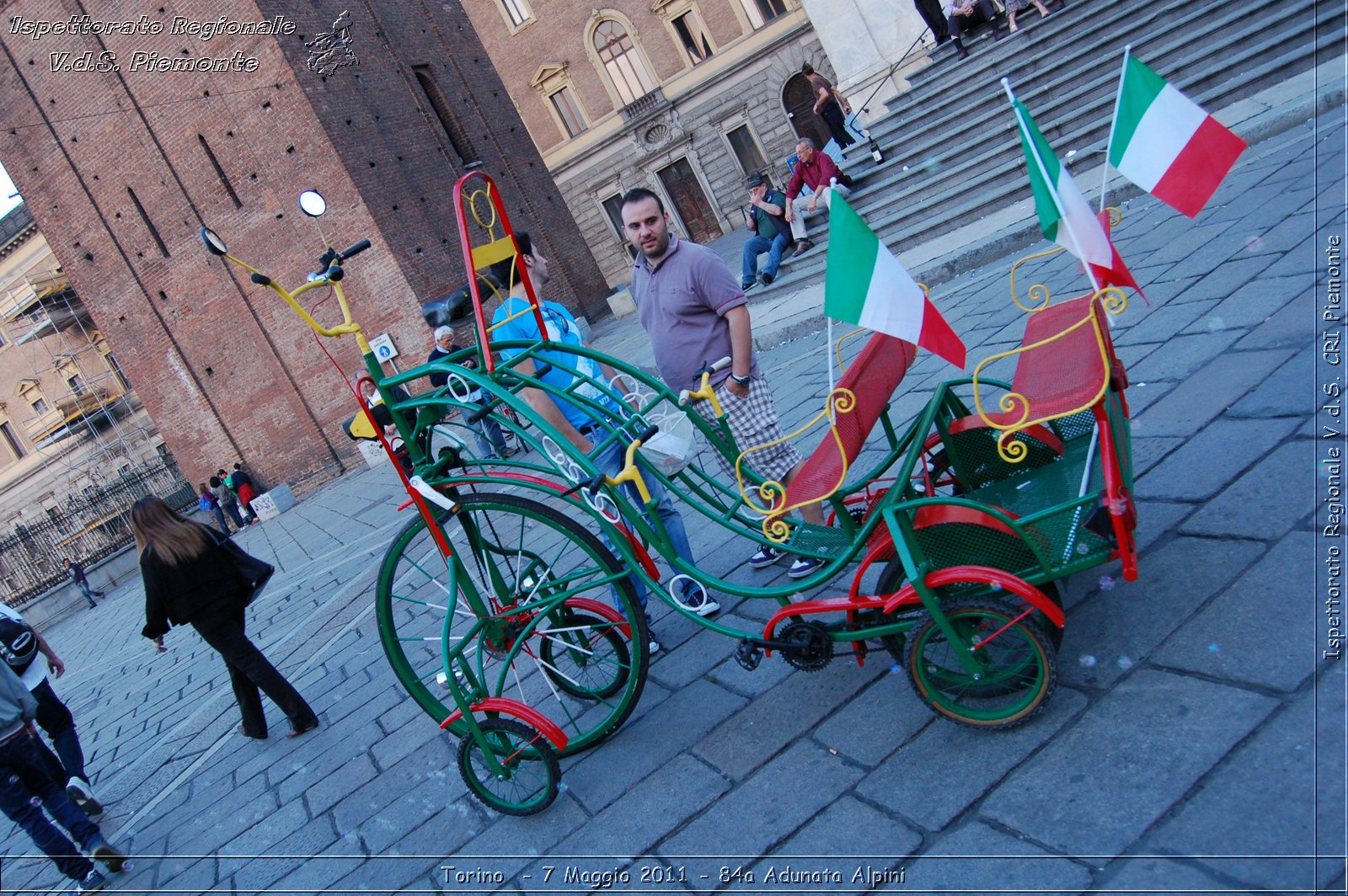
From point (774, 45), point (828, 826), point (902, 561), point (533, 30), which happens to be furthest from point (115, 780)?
point (533, 30)

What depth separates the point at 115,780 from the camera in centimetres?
539

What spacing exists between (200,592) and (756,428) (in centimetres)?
299

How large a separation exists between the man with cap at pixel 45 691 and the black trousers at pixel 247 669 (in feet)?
3.11

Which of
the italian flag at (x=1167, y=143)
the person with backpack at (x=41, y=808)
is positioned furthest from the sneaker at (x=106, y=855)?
the italian flag at (x=1167, y=143)

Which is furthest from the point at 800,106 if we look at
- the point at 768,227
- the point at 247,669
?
the point at 247,669

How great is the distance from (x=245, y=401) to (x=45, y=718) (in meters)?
16.9

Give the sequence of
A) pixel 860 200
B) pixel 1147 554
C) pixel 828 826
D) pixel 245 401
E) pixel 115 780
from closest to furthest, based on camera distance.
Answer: pixel 828 826
pixel 1147 554
pixel 115 780
pixel 860 200
pixel 245 401

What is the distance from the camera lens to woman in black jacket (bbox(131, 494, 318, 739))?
14.6 feet

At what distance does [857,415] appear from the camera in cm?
272

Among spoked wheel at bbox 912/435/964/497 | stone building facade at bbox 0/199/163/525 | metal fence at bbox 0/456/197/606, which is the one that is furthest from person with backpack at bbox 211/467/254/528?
spoked wheel at bbox 912/435/964/497

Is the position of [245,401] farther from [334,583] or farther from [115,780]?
[115,780]

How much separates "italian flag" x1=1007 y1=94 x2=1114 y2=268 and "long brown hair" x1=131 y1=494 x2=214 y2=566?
4.18 meters

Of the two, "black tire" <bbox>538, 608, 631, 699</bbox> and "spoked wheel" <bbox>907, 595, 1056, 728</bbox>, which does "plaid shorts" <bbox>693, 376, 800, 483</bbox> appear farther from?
"spoked wheel" <bbox>907, 595, 1056, 728</bbox>

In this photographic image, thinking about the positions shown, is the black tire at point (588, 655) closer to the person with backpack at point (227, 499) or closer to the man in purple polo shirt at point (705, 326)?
the man in purple polo shirt at point (705, 326)
